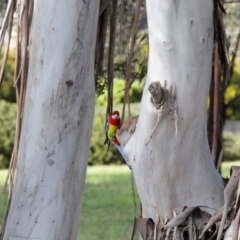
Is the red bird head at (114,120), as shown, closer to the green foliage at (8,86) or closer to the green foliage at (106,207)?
the green foliage at (106,207)

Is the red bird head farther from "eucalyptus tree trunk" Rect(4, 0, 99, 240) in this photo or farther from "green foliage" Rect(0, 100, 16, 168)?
"green foliage" Rect(0, 100, 16, 168)

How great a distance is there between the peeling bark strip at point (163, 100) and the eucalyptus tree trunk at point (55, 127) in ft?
0.88

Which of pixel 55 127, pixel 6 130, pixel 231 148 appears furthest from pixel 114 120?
pixel 231 148

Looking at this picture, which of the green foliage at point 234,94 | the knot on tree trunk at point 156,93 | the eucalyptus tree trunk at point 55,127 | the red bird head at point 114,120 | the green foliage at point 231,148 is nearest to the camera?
the knot on tree trunk at point 156,93

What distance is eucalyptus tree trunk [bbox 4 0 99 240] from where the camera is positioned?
6.44 ft

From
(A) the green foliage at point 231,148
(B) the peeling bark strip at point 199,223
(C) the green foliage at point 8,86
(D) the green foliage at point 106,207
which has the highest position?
(C) the green foliage at point 8,86

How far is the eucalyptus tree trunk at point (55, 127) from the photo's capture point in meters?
1.96

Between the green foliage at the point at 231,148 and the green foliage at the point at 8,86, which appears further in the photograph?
the green foliage at the point at 231,148

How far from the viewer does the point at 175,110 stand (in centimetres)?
187

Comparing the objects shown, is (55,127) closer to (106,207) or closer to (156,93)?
(156,93)

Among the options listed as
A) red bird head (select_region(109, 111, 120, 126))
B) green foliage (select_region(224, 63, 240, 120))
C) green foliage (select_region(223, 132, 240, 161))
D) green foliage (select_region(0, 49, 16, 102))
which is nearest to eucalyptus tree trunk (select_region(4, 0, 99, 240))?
red bird head (select_region(109, 111, 120, 126))

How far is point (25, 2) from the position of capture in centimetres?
221

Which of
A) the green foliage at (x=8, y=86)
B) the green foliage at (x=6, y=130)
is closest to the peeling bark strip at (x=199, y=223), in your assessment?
the green foliage at (x=6, y=130)

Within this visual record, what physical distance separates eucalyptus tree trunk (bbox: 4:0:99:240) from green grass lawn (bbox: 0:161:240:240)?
477cm
